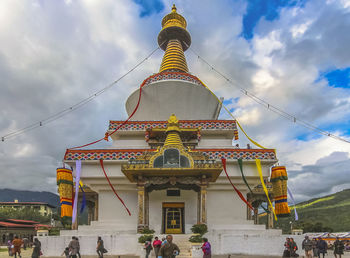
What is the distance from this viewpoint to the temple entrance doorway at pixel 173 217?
644 inches

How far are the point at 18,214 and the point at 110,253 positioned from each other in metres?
48.2

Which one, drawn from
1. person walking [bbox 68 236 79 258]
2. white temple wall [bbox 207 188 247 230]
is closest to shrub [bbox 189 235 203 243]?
white temple wall [bbox 207 188 247 230]

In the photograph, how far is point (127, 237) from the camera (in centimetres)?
1433

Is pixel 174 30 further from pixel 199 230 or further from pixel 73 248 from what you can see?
pixel 73 248

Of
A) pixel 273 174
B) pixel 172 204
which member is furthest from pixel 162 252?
pixel 273 174

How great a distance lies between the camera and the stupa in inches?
565

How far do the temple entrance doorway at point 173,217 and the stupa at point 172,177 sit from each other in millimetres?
52

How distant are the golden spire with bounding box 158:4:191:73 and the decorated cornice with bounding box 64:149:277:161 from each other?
10.1m

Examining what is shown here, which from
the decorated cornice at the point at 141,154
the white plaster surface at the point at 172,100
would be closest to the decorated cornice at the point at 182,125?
the white plaster surface at the point at 172,100

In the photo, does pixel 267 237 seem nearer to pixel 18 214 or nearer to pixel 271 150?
pixel 271 150

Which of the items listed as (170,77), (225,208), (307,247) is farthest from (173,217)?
(170,77)

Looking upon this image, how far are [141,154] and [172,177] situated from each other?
284cm

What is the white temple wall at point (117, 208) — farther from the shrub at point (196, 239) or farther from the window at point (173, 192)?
the shrub at point (196, 239)

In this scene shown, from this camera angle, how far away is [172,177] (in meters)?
14.9
